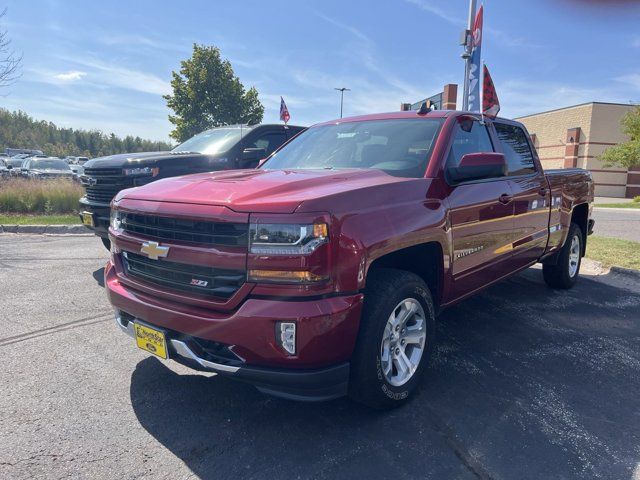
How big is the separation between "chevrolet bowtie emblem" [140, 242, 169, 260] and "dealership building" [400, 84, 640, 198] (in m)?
28.9

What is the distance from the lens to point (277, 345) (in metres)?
2.32

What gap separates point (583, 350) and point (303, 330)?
299cm

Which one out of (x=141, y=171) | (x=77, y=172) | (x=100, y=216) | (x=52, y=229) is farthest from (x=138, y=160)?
(x=77, y=172)

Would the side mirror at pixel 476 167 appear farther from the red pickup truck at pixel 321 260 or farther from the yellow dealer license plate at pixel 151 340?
the yellow dealer license plate at pixel 151 340

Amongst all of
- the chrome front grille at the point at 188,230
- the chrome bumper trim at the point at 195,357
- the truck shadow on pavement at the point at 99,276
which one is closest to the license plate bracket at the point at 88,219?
the truck shadow on pavement at the point at 99,276

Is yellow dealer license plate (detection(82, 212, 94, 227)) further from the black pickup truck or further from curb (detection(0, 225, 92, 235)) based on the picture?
curb (detection(0, 225, 92, 235))

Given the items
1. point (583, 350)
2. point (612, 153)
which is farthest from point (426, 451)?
point (612, 153)

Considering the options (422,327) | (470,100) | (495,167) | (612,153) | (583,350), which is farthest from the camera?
(612,153)

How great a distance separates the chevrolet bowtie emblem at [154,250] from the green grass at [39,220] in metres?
8.90

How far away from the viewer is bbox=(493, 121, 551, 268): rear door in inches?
171

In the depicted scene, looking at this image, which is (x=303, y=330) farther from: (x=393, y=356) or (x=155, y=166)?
(x=155, y=166)

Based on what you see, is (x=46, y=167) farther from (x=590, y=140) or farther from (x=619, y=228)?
(x=590, y=140)

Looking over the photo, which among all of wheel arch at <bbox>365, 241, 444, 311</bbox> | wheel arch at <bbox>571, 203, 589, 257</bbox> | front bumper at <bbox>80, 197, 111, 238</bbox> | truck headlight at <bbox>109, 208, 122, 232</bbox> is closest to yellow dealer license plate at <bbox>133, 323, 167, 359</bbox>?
truck headlight at <bbox>109, 208, 122, 232</bbox>

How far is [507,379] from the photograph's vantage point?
11.3ft
